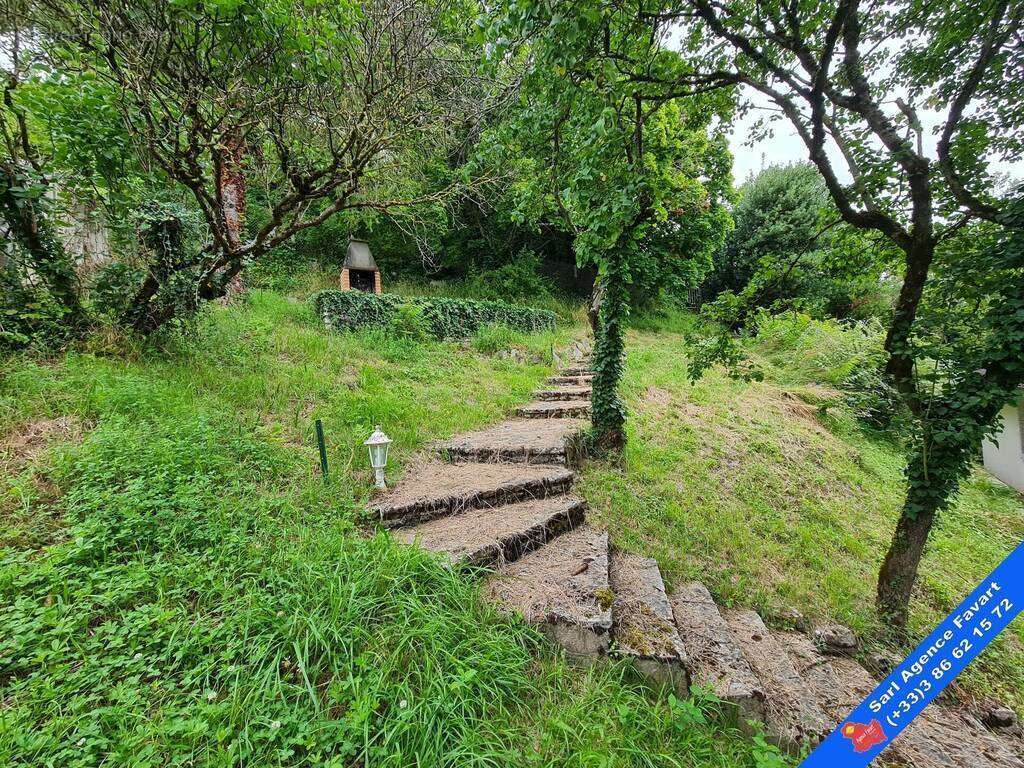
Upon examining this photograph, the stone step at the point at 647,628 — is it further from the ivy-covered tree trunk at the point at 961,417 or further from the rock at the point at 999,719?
the rock at the point at 999,719

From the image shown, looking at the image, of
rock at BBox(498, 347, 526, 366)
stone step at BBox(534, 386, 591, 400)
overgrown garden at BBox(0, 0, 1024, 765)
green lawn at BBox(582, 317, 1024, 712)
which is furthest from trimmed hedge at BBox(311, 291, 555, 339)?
green lawn at BBox(582, 317, 1024, 712)

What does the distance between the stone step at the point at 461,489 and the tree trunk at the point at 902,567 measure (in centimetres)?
255

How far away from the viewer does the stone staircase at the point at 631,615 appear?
1.98 metres

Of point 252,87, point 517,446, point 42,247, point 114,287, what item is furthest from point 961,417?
point 42,247

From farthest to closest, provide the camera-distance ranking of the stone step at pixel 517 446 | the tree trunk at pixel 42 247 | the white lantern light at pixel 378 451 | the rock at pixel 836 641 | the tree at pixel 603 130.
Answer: the stone step at pixel 517 446 → the tree trunk at pixel 42 247 → the white lantern light at pixel 378 451 → the rock at pixel 836 641 → the tree at pixel 603 130

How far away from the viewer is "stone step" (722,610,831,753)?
1.84 m

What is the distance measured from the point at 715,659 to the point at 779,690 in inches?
15.2

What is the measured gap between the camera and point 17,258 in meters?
3.26

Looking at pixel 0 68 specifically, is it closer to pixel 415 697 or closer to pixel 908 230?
pixel 415 697

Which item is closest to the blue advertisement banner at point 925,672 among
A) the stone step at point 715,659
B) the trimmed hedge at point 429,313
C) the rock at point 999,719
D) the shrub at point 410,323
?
the stone step at point 715,659

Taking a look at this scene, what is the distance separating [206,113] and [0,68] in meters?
1.29

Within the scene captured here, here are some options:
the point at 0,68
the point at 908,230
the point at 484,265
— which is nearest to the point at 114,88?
the point at 0,68

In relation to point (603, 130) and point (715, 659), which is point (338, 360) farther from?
point (715, 659)

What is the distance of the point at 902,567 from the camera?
2977mm
